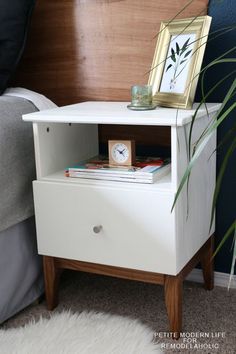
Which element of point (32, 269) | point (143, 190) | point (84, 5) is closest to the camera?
point (143, 190)

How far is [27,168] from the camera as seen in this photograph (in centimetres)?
143

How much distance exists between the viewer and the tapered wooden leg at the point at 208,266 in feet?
4.97

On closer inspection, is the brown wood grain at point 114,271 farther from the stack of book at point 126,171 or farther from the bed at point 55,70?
the stack of book at point 126,171

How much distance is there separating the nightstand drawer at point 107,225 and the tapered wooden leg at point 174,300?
0.13ft

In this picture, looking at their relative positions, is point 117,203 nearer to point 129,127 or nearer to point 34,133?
point 34,133

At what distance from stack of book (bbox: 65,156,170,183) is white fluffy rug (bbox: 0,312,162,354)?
41 centimetres

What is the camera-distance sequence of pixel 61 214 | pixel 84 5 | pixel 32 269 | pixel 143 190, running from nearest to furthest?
pixel 143 190 < pixel 61 214 < pixel 32 269 < pixel 84 5

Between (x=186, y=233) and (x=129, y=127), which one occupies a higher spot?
(x=129, y=127)

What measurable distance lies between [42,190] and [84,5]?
650 millimetres

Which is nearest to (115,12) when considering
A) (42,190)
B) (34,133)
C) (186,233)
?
(34,133)

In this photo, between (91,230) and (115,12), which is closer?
(91,230)

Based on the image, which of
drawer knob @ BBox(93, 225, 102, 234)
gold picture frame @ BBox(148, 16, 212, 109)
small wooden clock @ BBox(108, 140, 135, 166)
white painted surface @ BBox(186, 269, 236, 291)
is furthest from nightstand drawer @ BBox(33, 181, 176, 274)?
white painted surface @ BBox(186, 269, 236, 291)

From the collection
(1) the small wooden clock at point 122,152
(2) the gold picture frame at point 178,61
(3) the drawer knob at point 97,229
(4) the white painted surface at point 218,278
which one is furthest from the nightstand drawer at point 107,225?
(4) the white painted surface at point 218,278

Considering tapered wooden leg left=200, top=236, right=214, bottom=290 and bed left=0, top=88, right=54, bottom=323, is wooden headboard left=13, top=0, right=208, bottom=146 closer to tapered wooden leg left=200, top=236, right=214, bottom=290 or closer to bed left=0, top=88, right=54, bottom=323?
bed left=0, top=88, right=54, bottom=323
